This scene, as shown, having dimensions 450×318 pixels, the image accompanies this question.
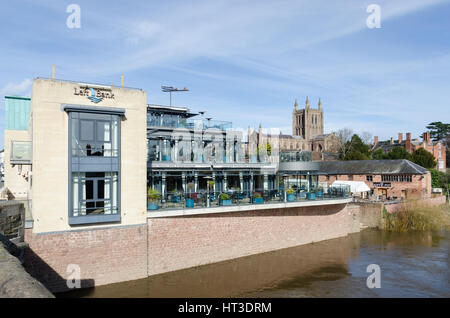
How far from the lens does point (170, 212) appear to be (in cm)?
1798

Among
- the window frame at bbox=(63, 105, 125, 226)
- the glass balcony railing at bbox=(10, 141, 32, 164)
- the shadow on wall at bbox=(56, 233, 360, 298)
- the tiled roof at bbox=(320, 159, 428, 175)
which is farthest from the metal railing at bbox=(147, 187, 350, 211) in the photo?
the tiled roof at bbox=(320, 159, 428, 175)

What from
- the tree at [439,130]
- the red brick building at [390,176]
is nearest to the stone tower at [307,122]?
the tree at [439,130]

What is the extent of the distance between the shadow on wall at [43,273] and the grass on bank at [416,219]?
26.5 metres

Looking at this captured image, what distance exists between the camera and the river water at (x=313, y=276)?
16328 millimetres

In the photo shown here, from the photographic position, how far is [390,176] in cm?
4181

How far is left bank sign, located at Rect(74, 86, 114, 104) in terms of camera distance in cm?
1605

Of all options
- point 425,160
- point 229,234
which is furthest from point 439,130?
point 229,234

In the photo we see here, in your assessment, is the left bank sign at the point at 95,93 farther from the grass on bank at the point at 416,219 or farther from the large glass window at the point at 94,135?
the grass on bank at the point at 416,219

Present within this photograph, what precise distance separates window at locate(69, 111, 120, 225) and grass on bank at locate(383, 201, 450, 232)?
24547 millimetres

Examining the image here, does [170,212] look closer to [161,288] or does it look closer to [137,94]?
[161,288]

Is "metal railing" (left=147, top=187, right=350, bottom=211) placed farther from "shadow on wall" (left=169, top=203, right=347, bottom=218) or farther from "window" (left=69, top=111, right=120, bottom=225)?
"window" (left=69, top=111, right=120, bottom=225)

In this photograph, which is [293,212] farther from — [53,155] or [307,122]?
[307,122]

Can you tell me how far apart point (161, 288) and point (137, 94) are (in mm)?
9391

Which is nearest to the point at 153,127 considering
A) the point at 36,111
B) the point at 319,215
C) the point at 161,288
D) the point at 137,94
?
the point at 137,94
